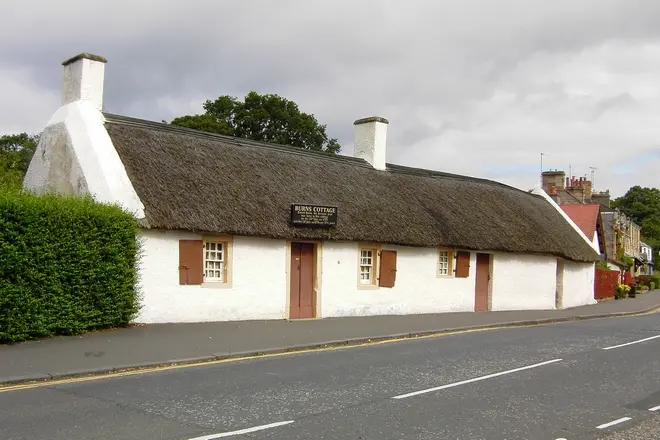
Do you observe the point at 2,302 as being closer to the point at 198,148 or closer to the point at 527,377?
the point at 198,148

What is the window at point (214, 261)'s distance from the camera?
15.9m

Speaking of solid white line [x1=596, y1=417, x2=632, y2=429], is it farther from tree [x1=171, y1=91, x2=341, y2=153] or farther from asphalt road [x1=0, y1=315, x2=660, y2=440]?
tree [x1=171, y1=91, x2=341, y2=153]

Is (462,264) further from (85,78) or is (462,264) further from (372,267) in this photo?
(85,78)

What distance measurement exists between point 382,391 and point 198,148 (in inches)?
426

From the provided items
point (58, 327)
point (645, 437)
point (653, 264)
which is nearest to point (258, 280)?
point (58, 327)

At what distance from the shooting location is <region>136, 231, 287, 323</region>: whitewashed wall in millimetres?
14781

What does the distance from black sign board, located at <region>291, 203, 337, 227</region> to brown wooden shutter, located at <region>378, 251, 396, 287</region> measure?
2329 mm

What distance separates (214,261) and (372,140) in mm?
9851

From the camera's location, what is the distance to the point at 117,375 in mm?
9859

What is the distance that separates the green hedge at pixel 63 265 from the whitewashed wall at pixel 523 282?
14.6m

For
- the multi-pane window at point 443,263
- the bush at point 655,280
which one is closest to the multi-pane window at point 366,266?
the multi-pane window at point 443,263

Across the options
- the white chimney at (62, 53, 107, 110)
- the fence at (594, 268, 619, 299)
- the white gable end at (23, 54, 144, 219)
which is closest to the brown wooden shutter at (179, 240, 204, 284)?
the white gable end at (23, 54, 144, 219)

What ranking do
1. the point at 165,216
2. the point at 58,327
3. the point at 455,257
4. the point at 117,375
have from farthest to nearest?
the point at 455,257 < the point at 165,216 < the point at 58,327 < the point at 117,375

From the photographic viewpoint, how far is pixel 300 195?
60.6 feet
